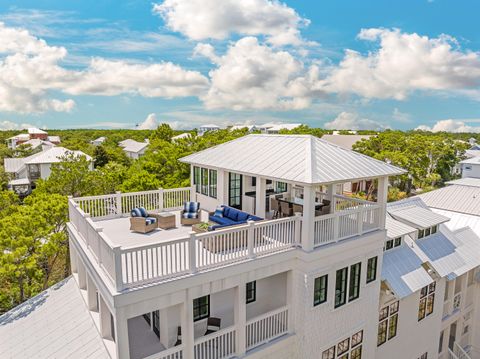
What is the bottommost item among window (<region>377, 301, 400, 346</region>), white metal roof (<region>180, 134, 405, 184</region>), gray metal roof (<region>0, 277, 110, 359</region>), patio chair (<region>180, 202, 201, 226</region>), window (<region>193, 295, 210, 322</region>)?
window (<region>377, 301, 400, 346</region>)

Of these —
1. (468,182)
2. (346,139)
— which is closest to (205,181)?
(468,182)

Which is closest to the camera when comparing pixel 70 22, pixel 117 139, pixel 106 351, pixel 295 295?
pixel 106 351

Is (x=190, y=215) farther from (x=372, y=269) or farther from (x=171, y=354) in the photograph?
(x=372, y=269)

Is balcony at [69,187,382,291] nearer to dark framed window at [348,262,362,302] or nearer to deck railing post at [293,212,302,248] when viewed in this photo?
deck railing post at [293,212,302,248]

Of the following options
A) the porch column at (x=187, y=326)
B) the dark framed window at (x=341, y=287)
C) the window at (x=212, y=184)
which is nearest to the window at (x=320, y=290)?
the dark framed window at (x=341, y=287)

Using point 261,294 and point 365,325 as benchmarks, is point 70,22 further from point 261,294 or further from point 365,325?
point 365,325

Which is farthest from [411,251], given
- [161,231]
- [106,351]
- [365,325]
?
[106,351]

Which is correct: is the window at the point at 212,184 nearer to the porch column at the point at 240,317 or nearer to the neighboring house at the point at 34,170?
the porch column at the point at 240,317

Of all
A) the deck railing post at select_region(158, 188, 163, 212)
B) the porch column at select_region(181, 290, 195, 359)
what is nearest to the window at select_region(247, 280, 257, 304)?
the porch column at select_region(181, 290, 195, 359)
